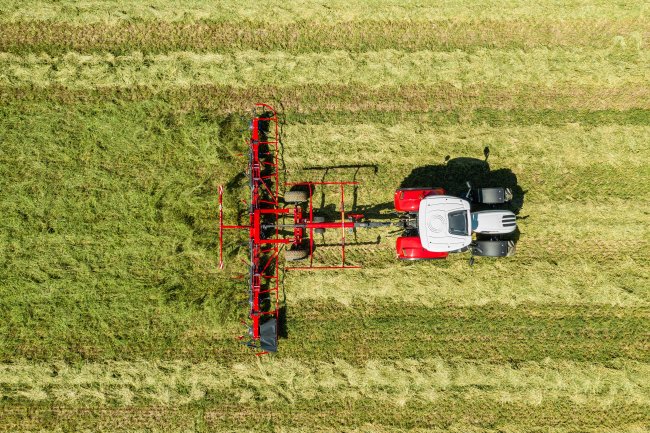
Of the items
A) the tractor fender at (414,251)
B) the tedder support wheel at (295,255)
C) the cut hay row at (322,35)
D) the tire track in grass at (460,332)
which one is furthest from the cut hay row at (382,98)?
the tire track in grass at (460,332)

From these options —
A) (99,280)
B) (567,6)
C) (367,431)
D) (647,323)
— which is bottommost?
(367,431)

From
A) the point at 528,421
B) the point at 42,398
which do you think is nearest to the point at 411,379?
the point at 528,421

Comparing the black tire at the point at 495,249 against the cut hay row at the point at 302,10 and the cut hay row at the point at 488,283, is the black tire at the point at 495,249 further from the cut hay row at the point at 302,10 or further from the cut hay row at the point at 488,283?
the cut hay row at the point at 302,10

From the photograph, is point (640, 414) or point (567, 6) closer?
point (640, 414)

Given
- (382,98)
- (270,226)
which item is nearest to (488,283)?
(382,98)

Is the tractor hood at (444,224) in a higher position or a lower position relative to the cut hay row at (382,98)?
lower

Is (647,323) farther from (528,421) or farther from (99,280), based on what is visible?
(99,280)

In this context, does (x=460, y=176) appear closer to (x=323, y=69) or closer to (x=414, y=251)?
(x=414, y=251)
